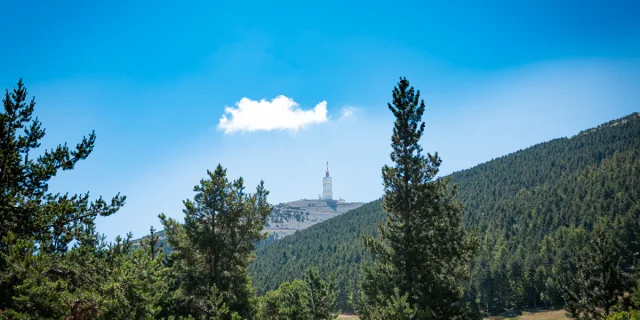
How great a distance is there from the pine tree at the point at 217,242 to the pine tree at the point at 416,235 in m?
7.64

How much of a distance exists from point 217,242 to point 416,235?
11884mm

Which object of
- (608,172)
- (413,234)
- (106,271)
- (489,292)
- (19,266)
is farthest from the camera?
(608,172)

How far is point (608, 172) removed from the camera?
164125mm

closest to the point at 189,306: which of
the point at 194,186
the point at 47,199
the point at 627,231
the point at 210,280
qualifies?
the point at 210,280

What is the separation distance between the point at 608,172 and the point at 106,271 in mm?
203397

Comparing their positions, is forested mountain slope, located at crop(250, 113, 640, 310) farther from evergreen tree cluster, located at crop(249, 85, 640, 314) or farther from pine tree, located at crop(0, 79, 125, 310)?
pine tree, located at crop(0, 79, 125, 310)

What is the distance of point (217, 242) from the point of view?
2248cm

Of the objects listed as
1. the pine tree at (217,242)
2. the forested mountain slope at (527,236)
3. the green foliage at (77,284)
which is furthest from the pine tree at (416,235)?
the forested mountain slope at (527,236)

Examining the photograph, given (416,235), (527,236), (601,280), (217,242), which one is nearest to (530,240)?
(527,236)

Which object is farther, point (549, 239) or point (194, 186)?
point (549, 239)

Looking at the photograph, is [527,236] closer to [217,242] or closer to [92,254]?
[217,242]

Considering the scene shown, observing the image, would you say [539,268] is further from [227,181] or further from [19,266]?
[19,266]

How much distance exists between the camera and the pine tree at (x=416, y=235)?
20422 millimetres

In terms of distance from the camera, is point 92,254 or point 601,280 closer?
point 92,254
